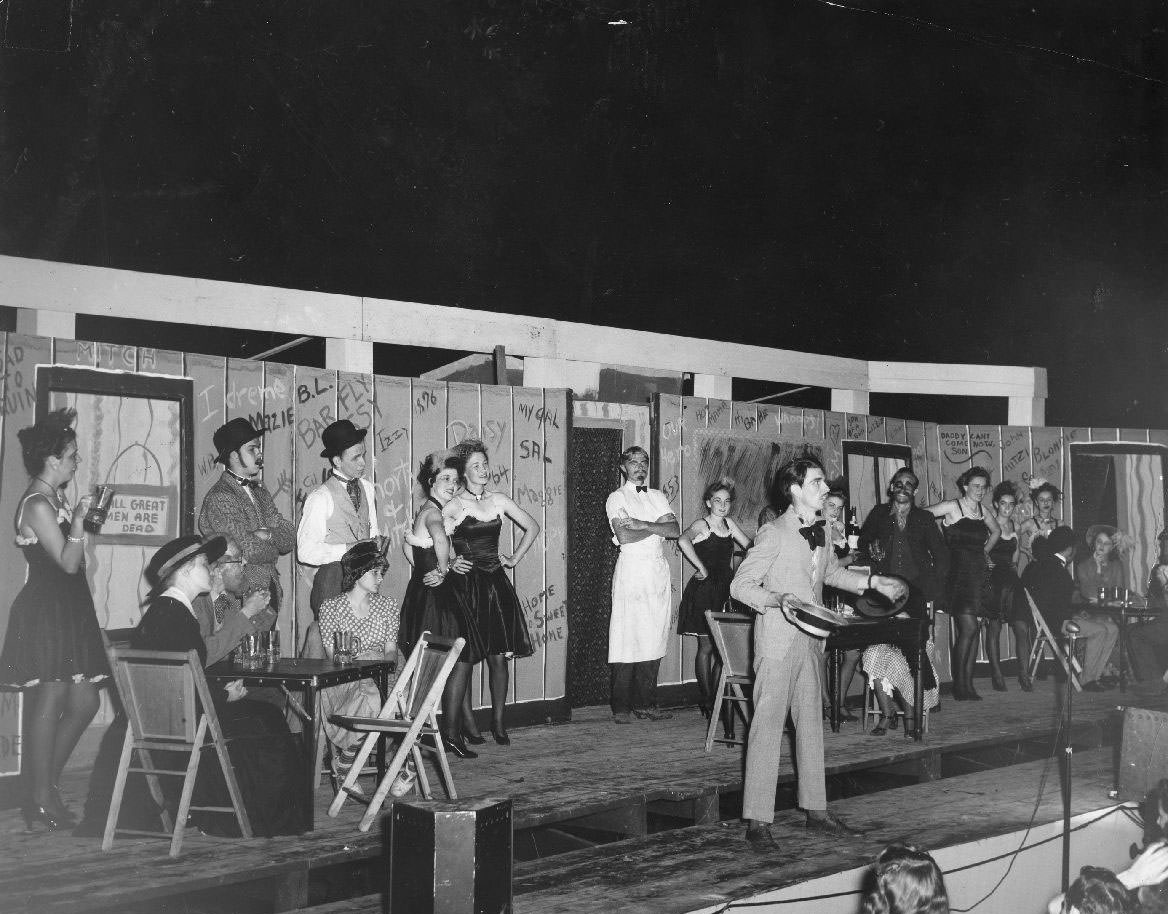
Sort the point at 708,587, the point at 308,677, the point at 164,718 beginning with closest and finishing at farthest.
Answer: the point at 164,718, the point at 308,677, the point at 708,587

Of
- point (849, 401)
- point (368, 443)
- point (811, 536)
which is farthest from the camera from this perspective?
point (849, 401)

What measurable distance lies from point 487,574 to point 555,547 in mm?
1253

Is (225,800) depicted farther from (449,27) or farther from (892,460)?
(449,27)

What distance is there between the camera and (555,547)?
9172 mm

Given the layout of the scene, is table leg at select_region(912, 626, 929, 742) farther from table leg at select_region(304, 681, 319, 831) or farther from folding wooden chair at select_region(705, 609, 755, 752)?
table leg at select_region(304, 681, 319, 831)

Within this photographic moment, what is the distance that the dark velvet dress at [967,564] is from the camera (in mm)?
10617

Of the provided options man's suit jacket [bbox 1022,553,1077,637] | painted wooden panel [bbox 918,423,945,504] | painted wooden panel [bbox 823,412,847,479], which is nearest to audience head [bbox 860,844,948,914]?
painted wooden panel [bbox 823,412,847,479]

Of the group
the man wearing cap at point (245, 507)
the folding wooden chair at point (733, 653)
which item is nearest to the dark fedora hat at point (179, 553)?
the man wearing cap at point (245, 507)

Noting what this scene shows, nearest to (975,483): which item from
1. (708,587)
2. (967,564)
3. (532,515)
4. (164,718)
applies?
(967,564)

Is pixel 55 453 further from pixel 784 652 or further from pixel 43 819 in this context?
pixel 784 652

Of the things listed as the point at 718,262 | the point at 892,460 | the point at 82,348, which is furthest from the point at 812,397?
the point at 82,348

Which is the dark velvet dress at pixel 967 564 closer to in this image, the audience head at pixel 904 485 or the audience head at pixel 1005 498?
the audience head at pixel 1005 498

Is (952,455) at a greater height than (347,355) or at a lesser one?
lesser

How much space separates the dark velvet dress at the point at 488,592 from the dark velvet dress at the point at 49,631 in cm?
237
